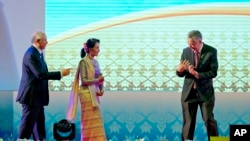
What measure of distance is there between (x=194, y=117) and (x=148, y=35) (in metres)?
1.01

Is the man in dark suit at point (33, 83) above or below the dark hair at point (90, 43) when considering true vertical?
below

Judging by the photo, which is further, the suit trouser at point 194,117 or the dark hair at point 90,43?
the suit trouser at point 194,117

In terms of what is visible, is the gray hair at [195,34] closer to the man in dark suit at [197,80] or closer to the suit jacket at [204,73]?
the man in dark suit at [197,80]

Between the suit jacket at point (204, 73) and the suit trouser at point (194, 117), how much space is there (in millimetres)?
88

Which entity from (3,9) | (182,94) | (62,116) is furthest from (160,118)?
(3,9)

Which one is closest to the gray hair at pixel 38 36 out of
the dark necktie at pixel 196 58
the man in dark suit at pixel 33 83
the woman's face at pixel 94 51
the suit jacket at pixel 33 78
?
the man in dark suit at pixel 33 83

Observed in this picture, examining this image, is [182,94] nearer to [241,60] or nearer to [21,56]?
[241,60]

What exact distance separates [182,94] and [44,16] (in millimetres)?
1705

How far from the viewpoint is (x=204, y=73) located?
6352mm

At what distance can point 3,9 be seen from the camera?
260 inches

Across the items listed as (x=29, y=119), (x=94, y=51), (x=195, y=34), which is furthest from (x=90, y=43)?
(x=195, y=34)

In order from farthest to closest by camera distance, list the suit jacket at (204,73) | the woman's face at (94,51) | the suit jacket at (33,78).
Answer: the suit jacket at (204,73), the woman's face at (94,51), the suit jacket at (33,78)

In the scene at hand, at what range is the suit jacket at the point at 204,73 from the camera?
636 centimetres

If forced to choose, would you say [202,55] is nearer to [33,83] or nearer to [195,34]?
[195,34]
